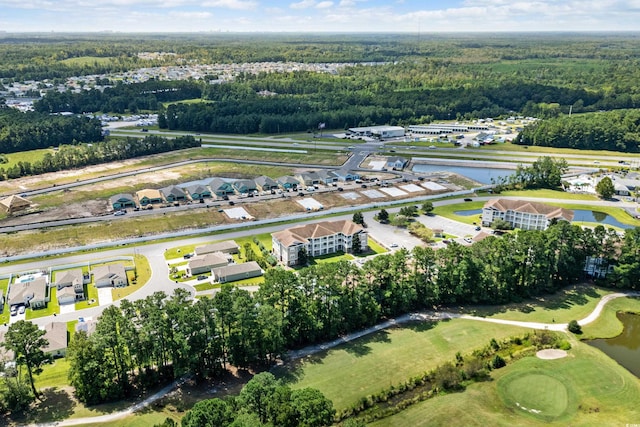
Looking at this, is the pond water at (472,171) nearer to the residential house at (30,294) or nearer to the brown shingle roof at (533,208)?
the brown shingle roof at (533,208)

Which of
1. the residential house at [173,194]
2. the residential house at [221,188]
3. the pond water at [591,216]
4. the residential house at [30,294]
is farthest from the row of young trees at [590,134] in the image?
the residential house at [30,294]

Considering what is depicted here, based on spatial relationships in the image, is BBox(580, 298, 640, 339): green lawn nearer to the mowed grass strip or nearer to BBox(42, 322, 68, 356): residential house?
the mowed grass strip

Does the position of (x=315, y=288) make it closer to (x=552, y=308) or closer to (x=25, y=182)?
(x=552, y=308)

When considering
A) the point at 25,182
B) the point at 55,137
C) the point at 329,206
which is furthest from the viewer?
the point at 55,137

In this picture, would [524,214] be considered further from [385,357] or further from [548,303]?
[385,357]

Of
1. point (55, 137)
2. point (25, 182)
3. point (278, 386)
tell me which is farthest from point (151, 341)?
point (55, 137)

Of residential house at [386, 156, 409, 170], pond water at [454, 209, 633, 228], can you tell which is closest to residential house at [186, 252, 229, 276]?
pond water at [454, 209, 633, 228]
